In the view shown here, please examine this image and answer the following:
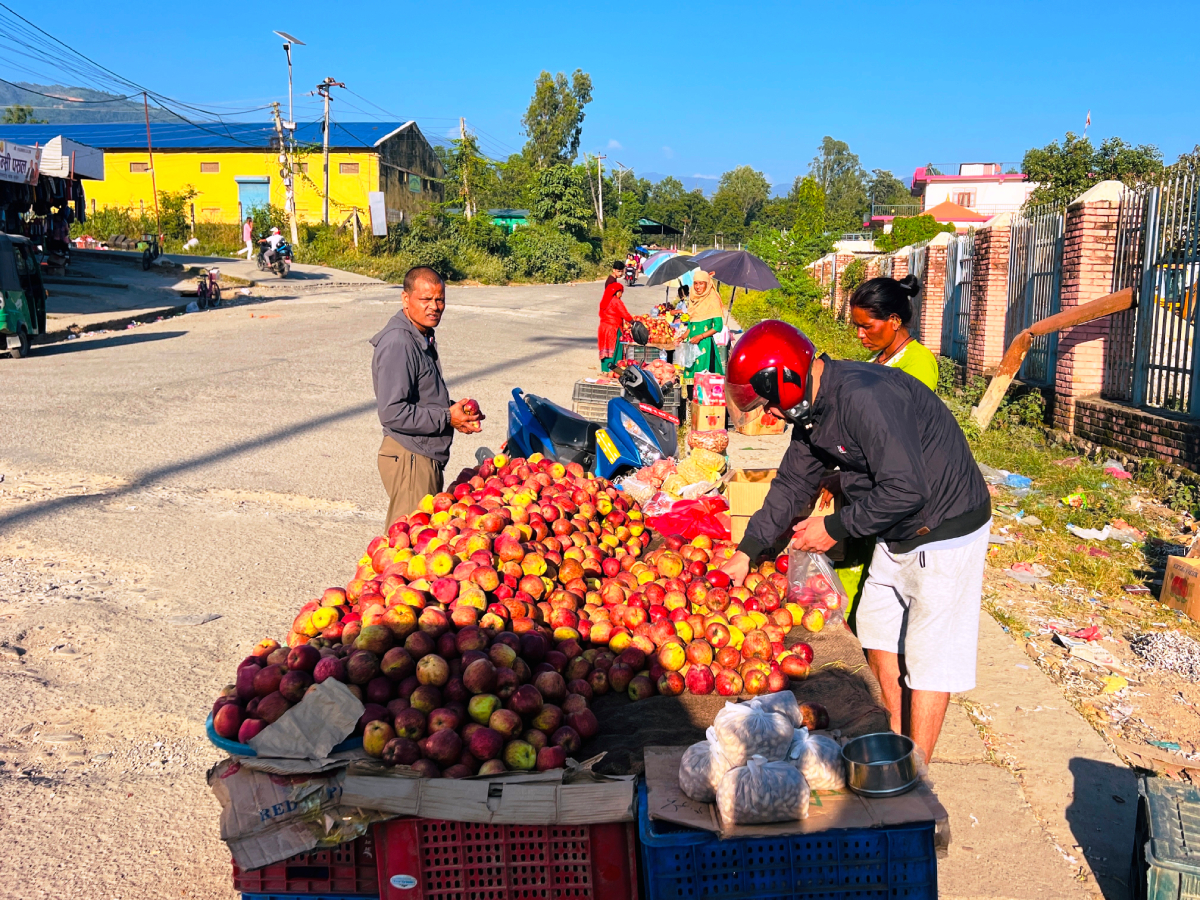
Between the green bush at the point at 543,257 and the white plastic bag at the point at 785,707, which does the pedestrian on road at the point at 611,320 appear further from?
the green bush at the point at 543,257

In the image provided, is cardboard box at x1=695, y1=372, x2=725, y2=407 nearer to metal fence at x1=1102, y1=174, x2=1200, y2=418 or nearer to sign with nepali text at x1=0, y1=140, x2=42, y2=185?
metal fence at x1=1102, y1=174, x2=1200, y2=418

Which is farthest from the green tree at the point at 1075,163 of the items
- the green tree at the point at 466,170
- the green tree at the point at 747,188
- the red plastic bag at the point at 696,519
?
the green tree at the point at 747,188

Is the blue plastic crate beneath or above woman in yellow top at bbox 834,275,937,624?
beneath

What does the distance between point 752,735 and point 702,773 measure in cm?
19

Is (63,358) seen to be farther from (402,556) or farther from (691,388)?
(402,556)

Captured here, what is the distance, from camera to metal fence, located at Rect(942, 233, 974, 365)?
1551 centimetres

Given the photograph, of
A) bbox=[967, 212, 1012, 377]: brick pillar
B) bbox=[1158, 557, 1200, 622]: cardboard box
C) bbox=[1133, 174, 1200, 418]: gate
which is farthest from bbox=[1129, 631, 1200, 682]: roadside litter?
bbox=[967, 212, 1012, 377]: brick pillar

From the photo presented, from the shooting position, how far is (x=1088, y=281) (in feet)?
34.4

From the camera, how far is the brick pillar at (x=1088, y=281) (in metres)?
10.3

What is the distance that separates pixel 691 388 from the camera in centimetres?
1241

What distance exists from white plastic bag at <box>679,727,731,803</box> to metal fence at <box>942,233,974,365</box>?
1407cm

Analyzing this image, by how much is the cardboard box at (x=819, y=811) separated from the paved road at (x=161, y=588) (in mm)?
1214

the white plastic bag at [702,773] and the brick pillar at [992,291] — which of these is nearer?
the white plastic bag at [702,773]

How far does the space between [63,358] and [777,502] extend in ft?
53.2
